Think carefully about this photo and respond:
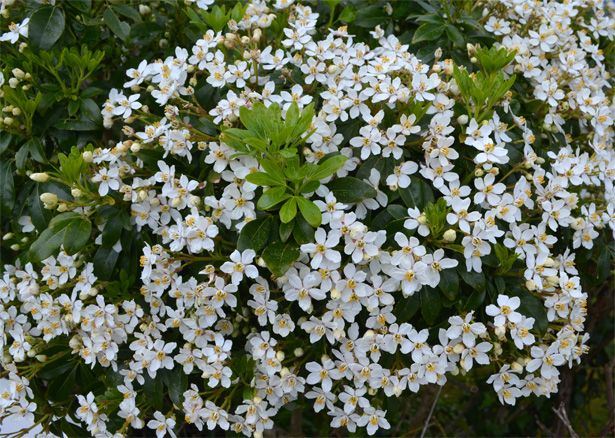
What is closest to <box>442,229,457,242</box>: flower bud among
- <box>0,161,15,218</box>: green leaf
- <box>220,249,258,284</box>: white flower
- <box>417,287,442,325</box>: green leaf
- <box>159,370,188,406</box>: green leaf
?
<box>417,287,442,325</box>: green leaf

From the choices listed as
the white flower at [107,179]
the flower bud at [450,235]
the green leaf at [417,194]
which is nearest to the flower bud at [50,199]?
the white flower at [107,179]

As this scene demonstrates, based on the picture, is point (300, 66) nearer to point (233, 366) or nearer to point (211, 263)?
point (211, 263)

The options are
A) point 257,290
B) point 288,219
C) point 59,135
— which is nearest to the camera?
point 288,219

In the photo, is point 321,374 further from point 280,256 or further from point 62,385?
point 62,385

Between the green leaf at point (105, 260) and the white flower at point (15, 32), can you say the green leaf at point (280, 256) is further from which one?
the white flower at point (15, 32)

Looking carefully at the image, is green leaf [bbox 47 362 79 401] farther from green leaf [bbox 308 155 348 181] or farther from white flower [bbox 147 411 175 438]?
green leaf [bbox 308 155 348 181]

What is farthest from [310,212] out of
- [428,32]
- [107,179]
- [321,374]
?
[428,32]

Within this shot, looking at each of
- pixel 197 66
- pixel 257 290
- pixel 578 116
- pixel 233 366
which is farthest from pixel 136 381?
pixel 578 116
